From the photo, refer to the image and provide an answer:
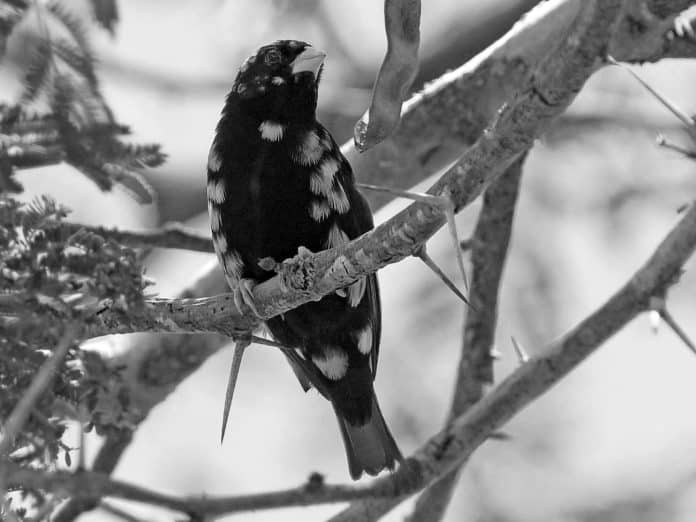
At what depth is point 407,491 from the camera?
3871mm

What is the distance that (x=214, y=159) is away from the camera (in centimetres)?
461

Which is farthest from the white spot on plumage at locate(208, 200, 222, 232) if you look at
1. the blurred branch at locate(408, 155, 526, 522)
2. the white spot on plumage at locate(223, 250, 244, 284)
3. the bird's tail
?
the blurred branch at locate(408, 155, 526, 522)

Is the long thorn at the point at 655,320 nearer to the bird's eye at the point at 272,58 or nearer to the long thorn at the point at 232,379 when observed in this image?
the long thorn at the point at 232,379

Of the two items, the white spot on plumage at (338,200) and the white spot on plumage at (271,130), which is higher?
the white spot on plumage at (271,130)

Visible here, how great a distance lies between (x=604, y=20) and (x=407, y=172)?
8.92 ft

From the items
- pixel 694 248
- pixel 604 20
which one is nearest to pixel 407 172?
pixel 694 248

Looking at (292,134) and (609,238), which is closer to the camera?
(292,134)

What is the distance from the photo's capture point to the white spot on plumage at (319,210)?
436cm

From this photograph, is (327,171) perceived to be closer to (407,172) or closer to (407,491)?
(407,172)

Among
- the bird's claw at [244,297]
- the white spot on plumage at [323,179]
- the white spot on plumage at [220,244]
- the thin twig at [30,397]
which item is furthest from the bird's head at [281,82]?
the thin twig at [30,397]

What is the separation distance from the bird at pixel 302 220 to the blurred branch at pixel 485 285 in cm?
45

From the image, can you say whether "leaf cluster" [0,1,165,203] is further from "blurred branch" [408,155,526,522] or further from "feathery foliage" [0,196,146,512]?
"blurred branch" [408,155,526,522]

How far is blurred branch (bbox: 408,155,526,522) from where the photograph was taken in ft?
16.2

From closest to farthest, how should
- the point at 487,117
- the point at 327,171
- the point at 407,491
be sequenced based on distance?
the point at 407,491
the point at 327,171
the point at 487,117
